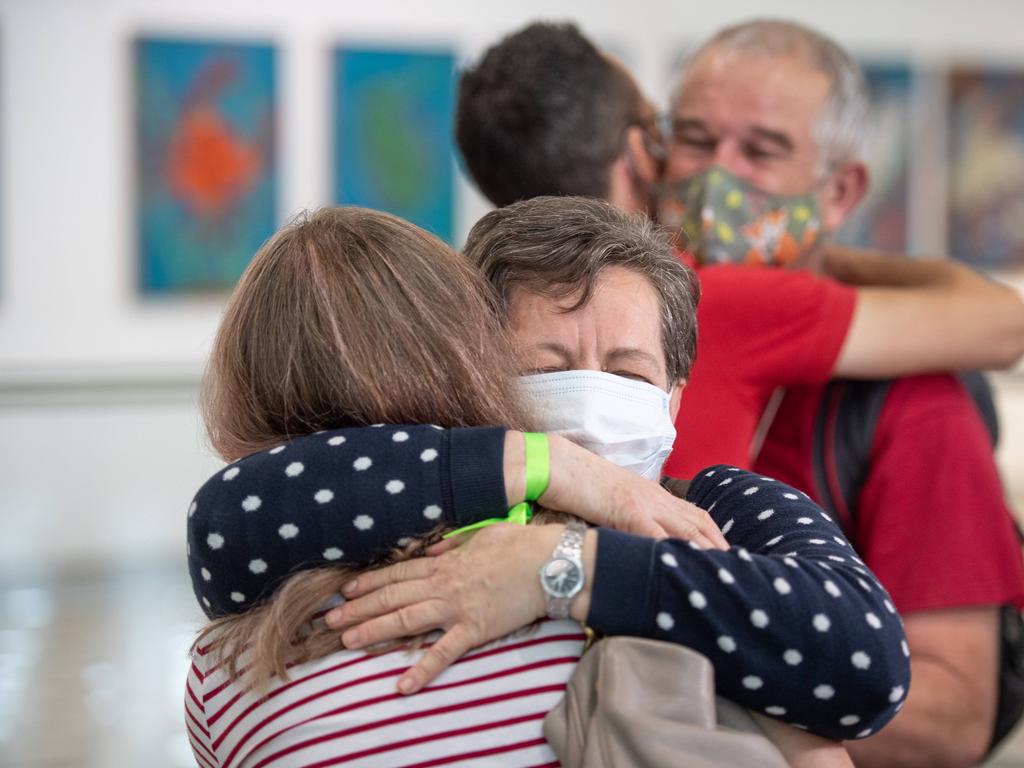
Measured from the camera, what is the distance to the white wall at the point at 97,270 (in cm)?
630

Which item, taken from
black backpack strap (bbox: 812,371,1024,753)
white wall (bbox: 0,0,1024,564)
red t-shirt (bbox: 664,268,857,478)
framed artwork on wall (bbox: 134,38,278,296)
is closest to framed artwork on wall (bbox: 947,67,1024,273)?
white wall (bbox: 0,0,1024,564)

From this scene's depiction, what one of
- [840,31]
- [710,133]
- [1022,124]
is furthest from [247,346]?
[1022,124]

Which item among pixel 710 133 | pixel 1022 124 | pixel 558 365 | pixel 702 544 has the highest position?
pixel 1022 124

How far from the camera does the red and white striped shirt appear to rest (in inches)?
46.1

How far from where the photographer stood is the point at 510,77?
2.35m

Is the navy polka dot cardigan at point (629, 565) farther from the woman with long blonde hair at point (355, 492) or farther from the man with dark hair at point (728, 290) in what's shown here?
the man with dark hair at point (728, 290)

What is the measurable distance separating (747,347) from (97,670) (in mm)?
3924

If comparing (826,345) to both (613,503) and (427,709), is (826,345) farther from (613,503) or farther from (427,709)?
(427,709)

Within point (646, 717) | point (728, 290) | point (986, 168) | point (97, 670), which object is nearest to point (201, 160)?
point (97, 670)

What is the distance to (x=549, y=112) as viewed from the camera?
2.30 meters

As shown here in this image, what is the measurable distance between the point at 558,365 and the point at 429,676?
43 centimetres

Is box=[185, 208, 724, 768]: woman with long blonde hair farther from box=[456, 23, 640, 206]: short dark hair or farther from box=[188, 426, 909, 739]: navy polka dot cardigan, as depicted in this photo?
box=[456, 23, 640, 206]: short dark hair

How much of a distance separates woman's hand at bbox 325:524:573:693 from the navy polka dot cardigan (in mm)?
34

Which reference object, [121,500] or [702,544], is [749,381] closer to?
[702,544]
